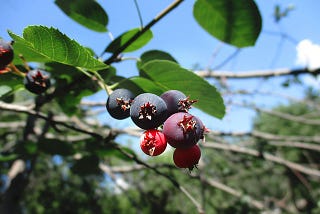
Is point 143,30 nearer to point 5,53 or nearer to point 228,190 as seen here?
point 5,53

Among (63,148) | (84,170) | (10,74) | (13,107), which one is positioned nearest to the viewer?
(10,74)

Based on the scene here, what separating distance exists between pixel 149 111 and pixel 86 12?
0.97 m

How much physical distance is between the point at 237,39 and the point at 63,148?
1.33 meters

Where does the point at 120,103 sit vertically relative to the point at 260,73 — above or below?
above

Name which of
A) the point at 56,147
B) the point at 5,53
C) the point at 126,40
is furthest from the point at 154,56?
the point at 56,147

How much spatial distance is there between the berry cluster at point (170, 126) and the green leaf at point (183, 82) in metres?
0.18

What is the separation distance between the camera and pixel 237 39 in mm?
1644

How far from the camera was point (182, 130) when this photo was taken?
849 millimetres

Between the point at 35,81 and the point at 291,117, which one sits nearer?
the point at 35,81

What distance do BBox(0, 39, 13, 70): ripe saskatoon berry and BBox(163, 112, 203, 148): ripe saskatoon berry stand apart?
2.21ft

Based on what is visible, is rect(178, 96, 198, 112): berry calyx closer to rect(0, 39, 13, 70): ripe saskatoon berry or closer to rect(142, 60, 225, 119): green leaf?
rect(142, 60, 225, 119): green leaf

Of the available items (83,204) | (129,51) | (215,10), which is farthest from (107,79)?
(83,204)

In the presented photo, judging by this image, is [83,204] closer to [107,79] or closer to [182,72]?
[107,79]

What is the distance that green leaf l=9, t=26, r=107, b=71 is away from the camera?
2.91 feet
